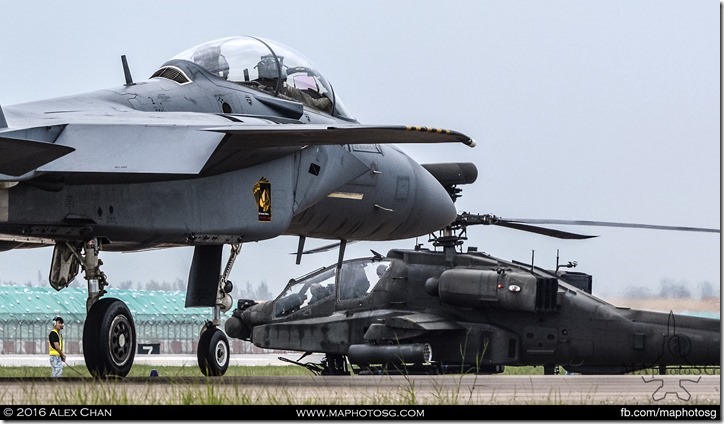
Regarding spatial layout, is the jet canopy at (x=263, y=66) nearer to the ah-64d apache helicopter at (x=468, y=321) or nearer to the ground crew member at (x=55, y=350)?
the ah-64d apache helicopter at (x=468, y=321)

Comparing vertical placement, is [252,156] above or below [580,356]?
above

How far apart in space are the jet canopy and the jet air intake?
6.06 metres

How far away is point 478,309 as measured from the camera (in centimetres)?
2188

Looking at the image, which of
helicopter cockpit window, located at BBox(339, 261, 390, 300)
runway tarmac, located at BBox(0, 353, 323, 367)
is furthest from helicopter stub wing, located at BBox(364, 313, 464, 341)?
runway tarmac, located at BBox(0, 353, 323, 367)

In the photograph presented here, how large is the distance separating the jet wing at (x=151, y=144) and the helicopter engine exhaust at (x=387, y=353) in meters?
8.70

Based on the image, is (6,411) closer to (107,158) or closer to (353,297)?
(107,158)

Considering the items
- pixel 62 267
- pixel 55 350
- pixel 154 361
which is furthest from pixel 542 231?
pixel 154 361

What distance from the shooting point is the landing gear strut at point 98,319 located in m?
12.8

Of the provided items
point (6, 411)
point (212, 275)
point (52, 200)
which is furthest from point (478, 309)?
point (6, 411)

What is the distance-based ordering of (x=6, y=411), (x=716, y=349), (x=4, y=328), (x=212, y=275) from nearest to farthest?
(x=6, y=411), (x=212, y=275), (x=716, y=349), (x=4, y=328)

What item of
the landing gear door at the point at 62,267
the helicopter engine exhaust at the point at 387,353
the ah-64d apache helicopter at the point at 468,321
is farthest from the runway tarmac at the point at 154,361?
the landing gear door at the point at 62,267

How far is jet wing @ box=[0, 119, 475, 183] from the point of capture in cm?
1136

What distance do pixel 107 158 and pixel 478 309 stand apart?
11.2m

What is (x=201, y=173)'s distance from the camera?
531 inches
